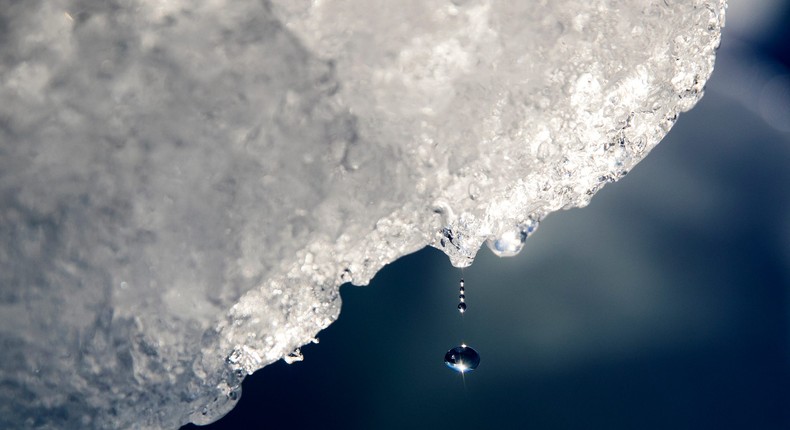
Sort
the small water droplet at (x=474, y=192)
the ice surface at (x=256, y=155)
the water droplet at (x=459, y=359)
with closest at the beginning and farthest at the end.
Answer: the ice surface at (x=256, y=155), the small water droplet at (x=474, y=192), the water droplet at (x=459, y=359)

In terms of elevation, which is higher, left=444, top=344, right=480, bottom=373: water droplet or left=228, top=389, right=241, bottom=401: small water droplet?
left=444, top=344, right=480, bottom=373: water droplet

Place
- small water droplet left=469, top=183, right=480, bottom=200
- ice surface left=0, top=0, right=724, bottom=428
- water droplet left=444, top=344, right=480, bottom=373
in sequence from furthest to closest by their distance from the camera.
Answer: water droplet left=444, top=344, right=480, bottom=373 < small water droplet left=469, top=183, right=480, bottom=200 < ice surface left=0, top=0, right=724, bottom=428

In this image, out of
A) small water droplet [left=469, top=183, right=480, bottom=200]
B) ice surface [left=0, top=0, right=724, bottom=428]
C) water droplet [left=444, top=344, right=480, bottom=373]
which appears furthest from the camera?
water droplet [left=444, top=344, right=480, bottom=373]

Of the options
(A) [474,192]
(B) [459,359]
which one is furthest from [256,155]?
(B) [459,359]

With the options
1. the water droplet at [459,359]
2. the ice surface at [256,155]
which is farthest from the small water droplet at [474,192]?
the water droplet at [459,359]

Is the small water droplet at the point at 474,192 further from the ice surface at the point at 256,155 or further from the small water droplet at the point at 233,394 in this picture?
the small water droplet at the point at 233,394

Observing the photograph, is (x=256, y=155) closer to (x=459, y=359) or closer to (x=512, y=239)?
(x=512, y=239)

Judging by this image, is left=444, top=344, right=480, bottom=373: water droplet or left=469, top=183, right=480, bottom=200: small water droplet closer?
left=469, top=183, right=480, bottom=200: small water droplet

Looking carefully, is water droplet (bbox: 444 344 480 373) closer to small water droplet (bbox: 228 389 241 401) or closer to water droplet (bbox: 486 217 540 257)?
water droplet (bbox: 486 217 540 257)

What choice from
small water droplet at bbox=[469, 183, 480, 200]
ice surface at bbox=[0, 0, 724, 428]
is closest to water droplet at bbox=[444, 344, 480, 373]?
ice surface at bbox=[0, 0, 724, 428]

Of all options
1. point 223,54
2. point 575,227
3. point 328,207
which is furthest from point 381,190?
point 575,227
